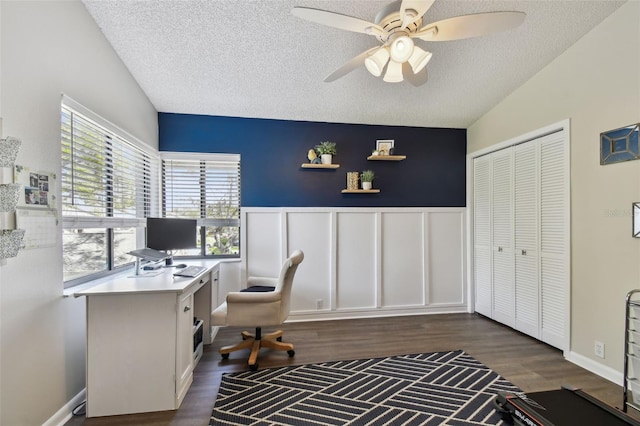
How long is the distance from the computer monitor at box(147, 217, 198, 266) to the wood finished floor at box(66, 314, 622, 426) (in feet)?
3.61

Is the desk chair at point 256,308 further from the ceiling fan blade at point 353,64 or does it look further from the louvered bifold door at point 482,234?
the louvered bifold door at point 482,234

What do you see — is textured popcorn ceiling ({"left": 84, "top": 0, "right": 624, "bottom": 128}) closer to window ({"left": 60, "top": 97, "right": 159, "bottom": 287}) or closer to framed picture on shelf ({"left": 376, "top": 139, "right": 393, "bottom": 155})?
framed picture on shelf ({"left": 376, "top": 139, "right": 393, "bottom": 155})

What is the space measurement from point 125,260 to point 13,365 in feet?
4.95

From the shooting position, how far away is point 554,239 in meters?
2.90

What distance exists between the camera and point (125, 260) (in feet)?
9.66

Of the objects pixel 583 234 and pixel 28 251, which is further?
pixel 583 234

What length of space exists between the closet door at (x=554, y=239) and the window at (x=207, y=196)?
11.5 feet

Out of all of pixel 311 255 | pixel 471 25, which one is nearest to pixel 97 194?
pixel 311 255

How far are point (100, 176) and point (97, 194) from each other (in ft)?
0.57

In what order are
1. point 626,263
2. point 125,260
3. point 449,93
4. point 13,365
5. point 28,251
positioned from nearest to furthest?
point 13,365 < point 28,251 < point 626,263 < point 125,260 < point 449,93

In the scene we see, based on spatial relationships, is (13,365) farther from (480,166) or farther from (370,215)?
(480,166)

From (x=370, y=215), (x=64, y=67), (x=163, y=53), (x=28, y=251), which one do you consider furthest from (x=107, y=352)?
(x=370, y=215)

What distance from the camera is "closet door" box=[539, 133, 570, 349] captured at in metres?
2.76

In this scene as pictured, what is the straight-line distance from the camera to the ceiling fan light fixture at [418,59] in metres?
1.84
